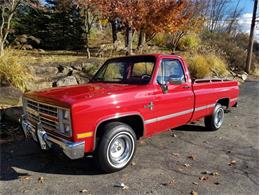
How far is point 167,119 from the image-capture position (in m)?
5.35

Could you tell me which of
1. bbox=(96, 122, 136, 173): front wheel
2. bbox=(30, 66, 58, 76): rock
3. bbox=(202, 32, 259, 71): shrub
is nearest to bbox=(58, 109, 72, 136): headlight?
bbox=(96, 122, 136, 173): front wheel

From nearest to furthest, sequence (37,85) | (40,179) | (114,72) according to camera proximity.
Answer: (40,179) < (114,72) < (37,85)

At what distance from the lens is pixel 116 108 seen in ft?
14.4

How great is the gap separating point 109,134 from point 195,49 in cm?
1623

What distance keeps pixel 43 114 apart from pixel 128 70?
184cm

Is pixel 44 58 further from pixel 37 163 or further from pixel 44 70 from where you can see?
pixel 37 163

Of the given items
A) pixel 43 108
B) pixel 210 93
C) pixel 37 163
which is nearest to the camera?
pixel 43 108

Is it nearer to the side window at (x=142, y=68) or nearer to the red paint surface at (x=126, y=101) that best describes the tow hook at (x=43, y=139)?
the red paint surface at (x=126, y=101)

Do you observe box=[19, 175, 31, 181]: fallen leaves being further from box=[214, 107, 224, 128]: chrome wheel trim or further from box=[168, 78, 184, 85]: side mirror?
box=[214, 107, 224, 128]: chrome wheel trim

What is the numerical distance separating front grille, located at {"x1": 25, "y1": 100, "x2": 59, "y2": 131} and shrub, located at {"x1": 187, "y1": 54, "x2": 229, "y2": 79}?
9.61 meters

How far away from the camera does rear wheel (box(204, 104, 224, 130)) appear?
6.79m

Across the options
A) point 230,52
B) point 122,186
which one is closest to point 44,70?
point 122,186

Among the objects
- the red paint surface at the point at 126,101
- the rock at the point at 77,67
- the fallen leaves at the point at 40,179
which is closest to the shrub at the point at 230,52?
the rock at the point at 77,67

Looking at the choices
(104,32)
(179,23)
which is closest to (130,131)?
(179,23)
